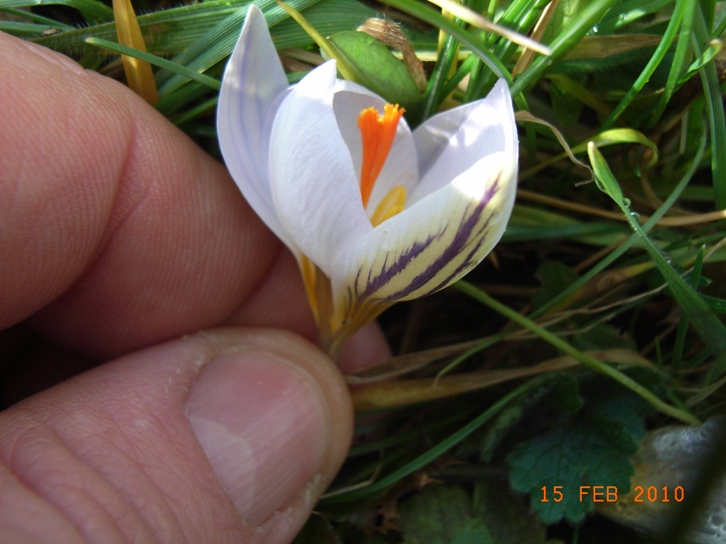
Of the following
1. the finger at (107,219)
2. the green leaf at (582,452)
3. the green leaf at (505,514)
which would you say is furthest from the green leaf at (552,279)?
the finger at (107,219)

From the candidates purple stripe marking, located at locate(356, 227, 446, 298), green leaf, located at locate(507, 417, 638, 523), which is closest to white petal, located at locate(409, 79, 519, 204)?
purple stripe marking, located at locate(356, 227, 446, 298)

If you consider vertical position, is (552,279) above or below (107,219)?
below

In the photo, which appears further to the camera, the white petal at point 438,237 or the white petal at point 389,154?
the white petal at point 389,154

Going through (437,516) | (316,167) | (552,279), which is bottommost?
(437,516)

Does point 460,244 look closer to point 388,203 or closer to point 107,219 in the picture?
point 388,203

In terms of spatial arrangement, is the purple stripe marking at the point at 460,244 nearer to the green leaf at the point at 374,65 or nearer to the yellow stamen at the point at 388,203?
the yellow stamen at the point at 388,203

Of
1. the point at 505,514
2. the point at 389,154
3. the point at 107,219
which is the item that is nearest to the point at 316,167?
the point at 389,154
